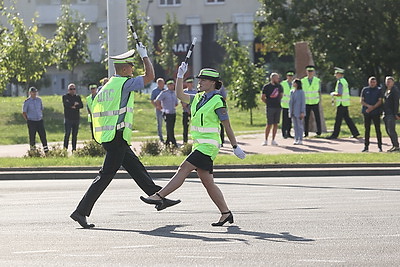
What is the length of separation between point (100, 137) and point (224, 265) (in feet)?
11.2

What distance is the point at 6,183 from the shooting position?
18641 mm

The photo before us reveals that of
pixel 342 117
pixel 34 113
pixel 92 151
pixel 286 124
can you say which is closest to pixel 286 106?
pixel 286 124

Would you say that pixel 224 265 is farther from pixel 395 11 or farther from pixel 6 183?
pixel 395 11

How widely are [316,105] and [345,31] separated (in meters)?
17.4

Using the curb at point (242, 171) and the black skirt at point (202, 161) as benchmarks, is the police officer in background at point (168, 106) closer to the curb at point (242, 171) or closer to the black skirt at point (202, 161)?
the curb at point (242, 171)

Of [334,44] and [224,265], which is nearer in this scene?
[224,265]

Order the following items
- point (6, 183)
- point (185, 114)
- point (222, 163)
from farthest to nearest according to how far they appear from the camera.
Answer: point (185, 114) → point (222, 163) → point (6, 183)

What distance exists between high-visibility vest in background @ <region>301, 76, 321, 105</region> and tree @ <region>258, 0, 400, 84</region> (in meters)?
16.5

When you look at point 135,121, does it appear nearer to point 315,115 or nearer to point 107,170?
point 315,115

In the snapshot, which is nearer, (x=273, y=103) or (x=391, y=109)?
(x=391, y=109)

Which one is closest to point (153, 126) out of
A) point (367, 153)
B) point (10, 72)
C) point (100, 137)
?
point (10, 72)

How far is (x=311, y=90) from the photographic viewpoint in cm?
2847

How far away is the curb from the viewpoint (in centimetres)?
1920

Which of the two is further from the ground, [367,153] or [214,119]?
[214,119]
